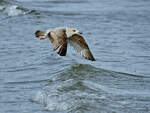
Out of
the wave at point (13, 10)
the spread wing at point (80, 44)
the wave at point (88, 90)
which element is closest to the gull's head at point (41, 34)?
the spread wing at point (80, 44)

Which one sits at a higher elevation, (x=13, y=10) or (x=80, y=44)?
(x=13, y=10)

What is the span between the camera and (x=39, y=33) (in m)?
6.80

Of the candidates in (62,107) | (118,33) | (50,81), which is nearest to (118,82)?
(50,81)

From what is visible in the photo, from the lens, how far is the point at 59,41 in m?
6.66

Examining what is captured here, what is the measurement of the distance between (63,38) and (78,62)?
2.48 meters

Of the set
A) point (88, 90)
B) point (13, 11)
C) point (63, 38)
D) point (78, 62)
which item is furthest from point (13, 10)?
point (63, 38)

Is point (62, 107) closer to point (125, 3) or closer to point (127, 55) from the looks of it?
point (127, 55)

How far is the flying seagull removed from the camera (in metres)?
6.60

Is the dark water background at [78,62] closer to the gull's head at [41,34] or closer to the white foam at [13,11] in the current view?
the white foam at [13,11]

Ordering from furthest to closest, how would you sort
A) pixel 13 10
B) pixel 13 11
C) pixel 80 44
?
pixel 13 10 → pixel 13 11 → pixel 80 44

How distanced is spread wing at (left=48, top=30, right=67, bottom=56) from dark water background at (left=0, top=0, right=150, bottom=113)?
72 cm

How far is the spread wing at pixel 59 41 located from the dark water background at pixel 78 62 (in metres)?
0.72

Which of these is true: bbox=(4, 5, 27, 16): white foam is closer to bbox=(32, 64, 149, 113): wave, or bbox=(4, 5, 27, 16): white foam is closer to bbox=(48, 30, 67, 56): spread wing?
bbox=(32, 64, 149, 113): wave

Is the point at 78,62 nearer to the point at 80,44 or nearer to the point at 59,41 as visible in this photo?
the point at 80,44
